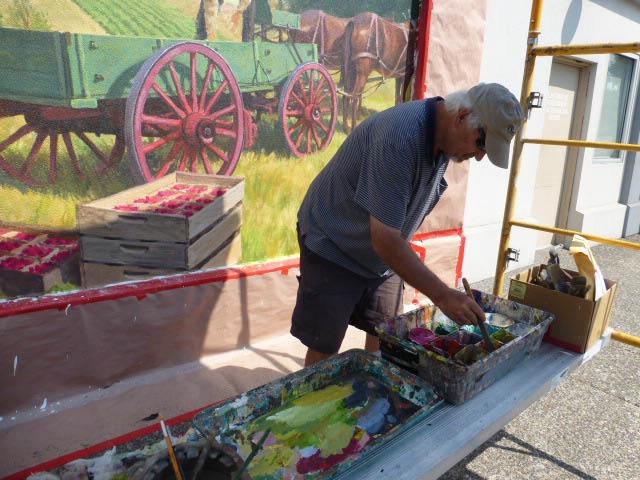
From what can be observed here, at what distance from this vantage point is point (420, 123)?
1673 mm

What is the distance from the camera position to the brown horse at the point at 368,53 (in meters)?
3.50

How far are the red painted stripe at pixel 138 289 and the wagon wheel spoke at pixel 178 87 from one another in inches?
39.0

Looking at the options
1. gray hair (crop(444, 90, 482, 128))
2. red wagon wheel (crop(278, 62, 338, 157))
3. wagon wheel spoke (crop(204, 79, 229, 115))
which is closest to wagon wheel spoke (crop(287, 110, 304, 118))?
red wagon wheel (crop(278, 62, 338, 157))

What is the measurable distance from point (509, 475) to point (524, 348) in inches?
34.4

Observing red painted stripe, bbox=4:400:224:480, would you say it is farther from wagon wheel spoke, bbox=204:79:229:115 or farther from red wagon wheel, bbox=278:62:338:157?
red wagon wheel, bbox=278:62:338:157

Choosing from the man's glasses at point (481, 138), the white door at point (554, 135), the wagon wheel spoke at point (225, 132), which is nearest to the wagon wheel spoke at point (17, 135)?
the wagon wheel spoke at point (225, 132)

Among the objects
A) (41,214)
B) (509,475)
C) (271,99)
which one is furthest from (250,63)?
(509,475)

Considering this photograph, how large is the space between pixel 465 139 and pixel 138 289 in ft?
6.38

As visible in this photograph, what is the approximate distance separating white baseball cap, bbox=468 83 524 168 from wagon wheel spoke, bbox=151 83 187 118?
1763 millimetres

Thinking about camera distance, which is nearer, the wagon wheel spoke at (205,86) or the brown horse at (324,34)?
the wagon wheel spoke at (205,86)

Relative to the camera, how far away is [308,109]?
133 inches

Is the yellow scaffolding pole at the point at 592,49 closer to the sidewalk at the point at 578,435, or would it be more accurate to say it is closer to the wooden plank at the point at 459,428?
the wooden plank at the point at 459,428

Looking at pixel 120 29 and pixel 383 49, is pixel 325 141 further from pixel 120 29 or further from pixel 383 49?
pixel 120 29

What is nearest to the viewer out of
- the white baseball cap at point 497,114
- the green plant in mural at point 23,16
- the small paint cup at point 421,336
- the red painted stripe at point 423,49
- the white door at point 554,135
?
the white baseball cap at point 497,114
